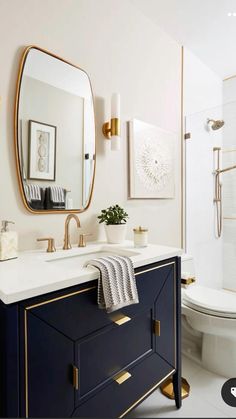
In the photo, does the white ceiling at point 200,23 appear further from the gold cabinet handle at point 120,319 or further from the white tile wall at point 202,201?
the gold cabinet handle at point 120,319

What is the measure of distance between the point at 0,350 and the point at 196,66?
2639 mm

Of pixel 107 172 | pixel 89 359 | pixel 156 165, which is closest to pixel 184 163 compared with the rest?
pixel 156 165

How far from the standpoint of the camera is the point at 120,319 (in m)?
1.01

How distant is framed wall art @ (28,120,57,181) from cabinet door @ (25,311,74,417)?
0.76 m

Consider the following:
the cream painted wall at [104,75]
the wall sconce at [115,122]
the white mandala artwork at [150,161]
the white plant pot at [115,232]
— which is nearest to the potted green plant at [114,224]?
the white plant pot at [115,232]

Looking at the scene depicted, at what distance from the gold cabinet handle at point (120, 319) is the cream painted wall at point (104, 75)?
56 centimetres

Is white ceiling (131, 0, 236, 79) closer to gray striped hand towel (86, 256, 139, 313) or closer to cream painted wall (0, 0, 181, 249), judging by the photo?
cream painted wall (0, 0, 181, 249)

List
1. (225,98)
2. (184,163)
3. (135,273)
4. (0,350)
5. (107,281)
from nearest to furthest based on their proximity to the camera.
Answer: (0,350), (107,281), (135,273), (184,163), (225,98)

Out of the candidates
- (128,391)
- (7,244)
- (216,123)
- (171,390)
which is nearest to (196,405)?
(171,390)

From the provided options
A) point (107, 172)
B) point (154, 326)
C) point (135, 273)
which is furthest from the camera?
point (107, 172)

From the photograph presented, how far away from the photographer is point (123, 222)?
152cm

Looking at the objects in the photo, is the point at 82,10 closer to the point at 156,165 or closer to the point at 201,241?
the point at 156,165

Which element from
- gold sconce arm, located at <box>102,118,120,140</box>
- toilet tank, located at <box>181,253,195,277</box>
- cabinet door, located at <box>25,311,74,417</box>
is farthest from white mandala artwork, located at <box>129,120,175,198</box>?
cabinet door, located at <box>25,311,74,417</box>

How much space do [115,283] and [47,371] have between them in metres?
0.35
